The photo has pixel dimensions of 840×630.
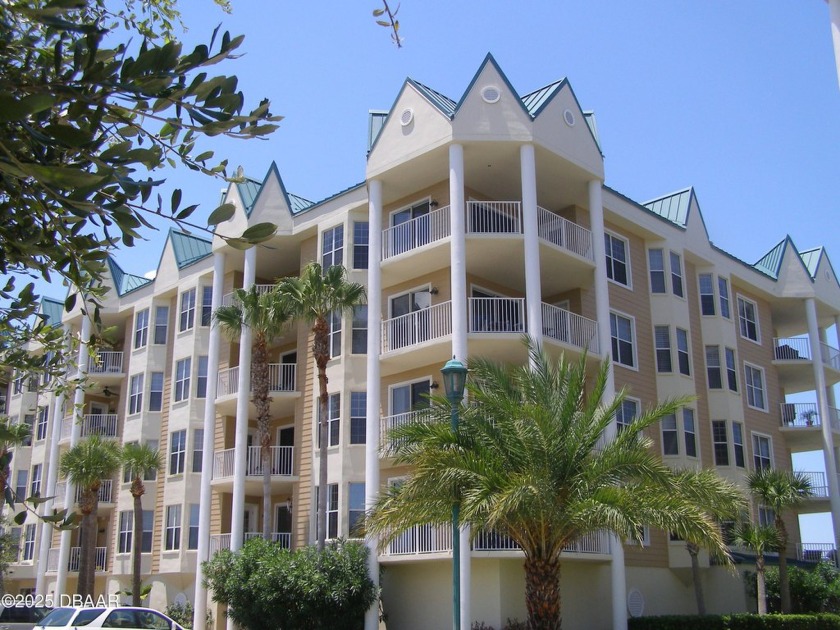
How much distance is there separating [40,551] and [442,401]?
107 ft

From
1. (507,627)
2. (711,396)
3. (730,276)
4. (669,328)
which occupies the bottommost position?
(507,627)

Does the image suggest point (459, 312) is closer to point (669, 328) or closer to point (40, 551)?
point (669, 328)

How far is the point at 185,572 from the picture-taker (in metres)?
36.4

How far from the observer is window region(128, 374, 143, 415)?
43.1m

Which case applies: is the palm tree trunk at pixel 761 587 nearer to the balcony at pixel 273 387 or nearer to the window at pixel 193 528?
the balcony at pixel 273 387

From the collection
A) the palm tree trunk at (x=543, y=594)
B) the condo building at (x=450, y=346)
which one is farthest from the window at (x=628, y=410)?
the palm tree trunk at (x=543, y=594)

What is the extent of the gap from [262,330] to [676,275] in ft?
54.9

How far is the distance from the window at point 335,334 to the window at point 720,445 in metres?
15.5

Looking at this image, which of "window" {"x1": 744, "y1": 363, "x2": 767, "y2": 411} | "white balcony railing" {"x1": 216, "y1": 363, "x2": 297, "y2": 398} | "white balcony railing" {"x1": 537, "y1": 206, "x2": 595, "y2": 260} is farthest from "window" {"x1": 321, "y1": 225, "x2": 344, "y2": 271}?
"window" {"x1": 744, "y1": 363, "x2": 767, "y2": 411}

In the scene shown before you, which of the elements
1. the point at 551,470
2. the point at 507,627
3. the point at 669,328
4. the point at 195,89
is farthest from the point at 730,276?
the point at 195,89

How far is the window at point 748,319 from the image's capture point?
41062 mm

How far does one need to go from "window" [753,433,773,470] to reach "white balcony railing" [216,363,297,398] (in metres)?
19.3

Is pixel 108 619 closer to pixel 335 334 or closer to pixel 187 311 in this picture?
pixel 335 334

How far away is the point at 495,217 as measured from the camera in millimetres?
31531
